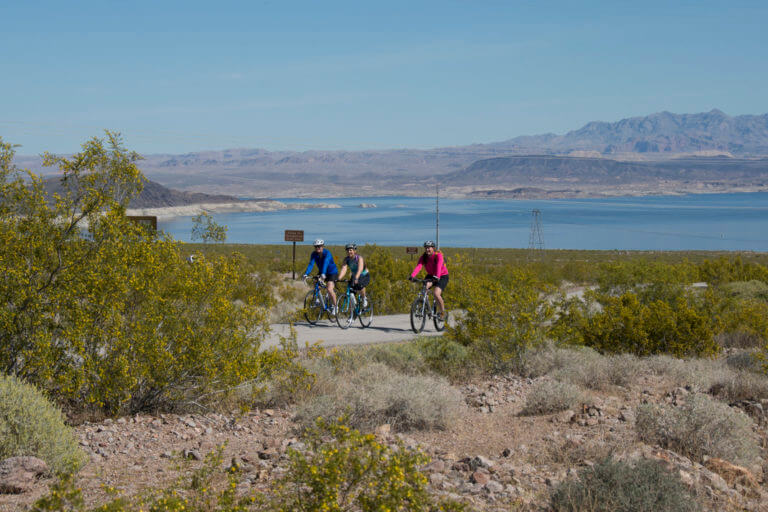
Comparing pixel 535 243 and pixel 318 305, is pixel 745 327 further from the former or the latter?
pixel 535 243

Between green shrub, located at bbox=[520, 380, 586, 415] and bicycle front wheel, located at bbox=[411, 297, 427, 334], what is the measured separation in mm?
5836

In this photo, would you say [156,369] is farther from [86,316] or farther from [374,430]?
[374,430]

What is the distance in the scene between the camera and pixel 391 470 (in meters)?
4.04

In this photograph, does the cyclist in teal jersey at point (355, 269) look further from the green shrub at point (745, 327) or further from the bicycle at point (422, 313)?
the green shrub at point (745, 327)

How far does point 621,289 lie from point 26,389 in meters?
15.5

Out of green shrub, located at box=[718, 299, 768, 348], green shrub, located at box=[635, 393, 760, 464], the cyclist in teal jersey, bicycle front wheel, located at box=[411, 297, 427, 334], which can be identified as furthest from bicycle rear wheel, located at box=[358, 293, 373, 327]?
green shrub, located at box=[635, 393, 760, 464]

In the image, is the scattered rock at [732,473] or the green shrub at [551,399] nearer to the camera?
the scattered rock at [732,473]

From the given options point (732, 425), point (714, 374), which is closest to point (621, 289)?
point (714, 374)

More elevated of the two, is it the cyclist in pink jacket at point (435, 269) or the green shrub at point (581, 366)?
the cyclist in pink jacket at point (435, 269)

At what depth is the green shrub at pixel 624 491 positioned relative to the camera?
4711 millimetres

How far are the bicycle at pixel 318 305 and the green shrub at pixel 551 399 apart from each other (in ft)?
22.3

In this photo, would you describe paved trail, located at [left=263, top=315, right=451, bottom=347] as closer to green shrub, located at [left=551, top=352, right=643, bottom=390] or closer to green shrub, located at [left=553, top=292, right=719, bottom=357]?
green shrub, located at [left=553, top=292, right=719, bottom=357]

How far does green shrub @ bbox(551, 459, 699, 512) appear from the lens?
471 cm

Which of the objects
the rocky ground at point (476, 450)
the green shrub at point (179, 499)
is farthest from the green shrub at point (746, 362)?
the green shrub at point (179, 499)
